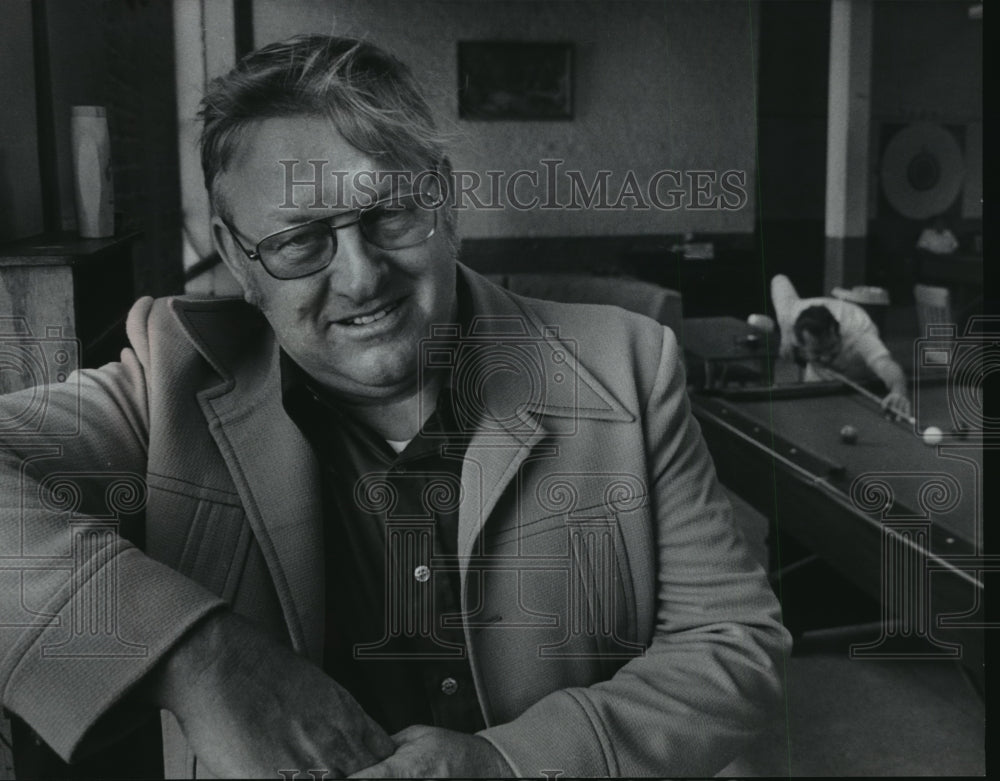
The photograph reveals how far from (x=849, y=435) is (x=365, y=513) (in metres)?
1.47

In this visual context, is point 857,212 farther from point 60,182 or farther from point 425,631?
point 60,182

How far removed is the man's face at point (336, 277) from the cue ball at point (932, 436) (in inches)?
53.5

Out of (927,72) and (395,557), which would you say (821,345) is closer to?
(927,72)

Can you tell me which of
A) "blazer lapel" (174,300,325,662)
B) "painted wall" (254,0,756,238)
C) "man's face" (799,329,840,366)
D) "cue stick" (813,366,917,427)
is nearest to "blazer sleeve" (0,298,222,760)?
"blazer lapel" (174,300,325,662)

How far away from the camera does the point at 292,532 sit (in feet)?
3.00

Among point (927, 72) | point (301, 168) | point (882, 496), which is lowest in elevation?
point (882, 496)

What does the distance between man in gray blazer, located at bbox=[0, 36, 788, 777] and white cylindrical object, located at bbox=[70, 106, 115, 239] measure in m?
0.09

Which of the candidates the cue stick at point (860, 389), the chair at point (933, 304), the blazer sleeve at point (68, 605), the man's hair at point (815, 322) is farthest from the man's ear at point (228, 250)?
the cue stick at point (860, 389)

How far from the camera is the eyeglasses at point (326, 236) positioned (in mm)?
839

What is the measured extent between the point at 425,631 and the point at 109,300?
44 cm

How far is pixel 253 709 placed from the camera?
30.6 inches

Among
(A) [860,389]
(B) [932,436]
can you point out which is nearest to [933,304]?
(B) [932,436]

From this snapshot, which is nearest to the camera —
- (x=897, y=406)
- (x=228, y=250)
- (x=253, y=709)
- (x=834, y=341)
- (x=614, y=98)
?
(x=253, y=709)

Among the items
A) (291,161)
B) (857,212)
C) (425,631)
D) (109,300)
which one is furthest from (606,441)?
(857,212)
